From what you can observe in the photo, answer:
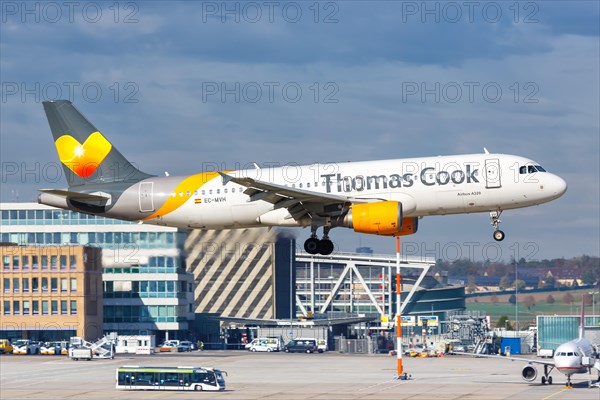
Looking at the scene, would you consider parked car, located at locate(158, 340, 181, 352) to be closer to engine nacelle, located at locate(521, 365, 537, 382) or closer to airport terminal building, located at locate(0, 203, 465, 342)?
airport terminal building, located at locate(0, 203, 465, 342)

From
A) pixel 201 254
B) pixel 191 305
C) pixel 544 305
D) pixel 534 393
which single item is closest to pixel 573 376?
pixel 534 393

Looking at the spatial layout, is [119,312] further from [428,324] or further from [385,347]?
[428,324]

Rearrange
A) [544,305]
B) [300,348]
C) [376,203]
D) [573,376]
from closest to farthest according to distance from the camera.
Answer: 1. [376,203]
2. [573,376]
3. [300,348]
4. [544,305]

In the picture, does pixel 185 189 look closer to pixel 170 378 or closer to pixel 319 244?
pixel 319 244

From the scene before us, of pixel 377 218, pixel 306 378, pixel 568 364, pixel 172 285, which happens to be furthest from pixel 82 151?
pixel 172 285

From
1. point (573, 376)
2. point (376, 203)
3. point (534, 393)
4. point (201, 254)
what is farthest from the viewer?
point (573, 376)

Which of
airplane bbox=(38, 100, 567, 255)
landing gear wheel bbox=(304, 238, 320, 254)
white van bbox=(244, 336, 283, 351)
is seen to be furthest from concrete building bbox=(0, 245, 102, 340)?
landing gear wheel bbox=(304, 238, 320, 254)

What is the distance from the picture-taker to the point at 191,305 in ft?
485

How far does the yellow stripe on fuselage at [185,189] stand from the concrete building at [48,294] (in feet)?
201

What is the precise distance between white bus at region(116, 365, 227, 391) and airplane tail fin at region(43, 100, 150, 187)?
83.2ft

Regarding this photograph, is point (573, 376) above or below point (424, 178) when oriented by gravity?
below

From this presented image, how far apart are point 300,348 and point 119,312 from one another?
925 inches

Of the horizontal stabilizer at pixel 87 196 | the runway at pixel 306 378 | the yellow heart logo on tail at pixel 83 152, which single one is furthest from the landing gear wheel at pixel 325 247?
the runway at pixel 306 378

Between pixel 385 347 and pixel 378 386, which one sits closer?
pixel 378 386
